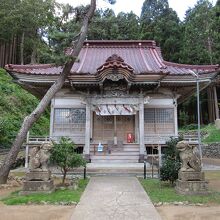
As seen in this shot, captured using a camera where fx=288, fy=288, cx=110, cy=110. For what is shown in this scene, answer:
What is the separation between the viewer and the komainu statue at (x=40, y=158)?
878 cm

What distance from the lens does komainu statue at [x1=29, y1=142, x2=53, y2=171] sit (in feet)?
28.8

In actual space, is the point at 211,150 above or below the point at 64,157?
above

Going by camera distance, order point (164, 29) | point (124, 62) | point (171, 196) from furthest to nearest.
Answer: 1. point (164, 29)
2. point (124, 62)
3. point (171, 196)

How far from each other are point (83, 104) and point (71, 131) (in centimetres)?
181

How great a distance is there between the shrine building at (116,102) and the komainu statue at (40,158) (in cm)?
688

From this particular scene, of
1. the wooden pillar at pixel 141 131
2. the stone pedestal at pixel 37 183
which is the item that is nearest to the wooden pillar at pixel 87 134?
the wooden pillar at pixel 141 131

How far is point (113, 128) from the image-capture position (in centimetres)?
1806

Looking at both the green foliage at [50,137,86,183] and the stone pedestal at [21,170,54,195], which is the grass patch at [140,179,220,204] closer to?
the green foliage at [50,137,86,183]

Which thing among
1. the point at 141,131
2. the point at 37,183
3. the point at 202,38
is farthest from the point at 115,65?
the point at 202,38

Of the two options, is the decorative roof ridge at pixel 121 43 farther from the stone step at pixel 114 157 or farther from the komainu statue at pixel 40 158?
the komainu statue at pixel 40 158

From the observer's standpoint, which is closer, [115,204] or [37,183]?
[115,204]

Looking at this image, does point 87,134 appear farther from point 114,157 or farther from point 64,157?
point 64,157

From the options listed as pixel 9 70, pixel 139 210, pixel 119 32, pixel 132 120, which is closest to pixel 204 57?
pixel 119 32

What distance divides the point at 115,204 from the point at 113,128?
11.2 meters
